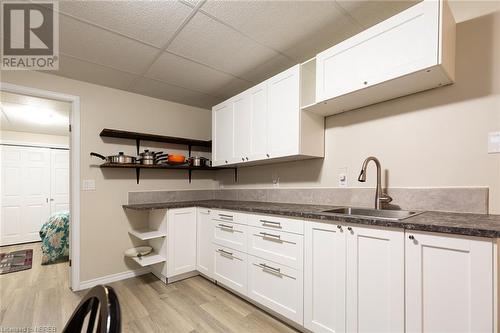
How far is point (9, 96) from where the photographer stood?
2984mm

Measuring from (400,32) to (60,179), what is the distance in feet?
21.2

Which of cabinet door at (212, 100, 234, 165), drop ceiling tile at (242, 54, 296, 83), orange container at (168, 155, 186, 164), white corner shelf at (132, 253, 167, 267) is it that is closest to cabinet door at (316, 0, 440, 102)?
drop ceiling tile at (242, 54, 296, 83)

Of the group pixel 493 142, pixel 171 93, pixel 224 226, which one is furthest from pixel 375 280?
pixel 171 93

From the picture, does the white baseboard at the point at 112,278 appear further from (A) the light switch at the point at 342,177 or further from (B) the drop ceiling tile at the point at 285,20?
(B) the drop ceiling tile at the point at 285,20

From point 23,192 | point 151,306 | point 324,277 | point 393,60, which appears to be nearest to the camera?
point 393,60

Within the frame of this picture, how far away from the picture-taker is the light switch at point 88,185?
263cm

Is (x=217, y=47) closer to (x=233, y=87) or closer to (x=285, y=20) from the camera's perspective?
(x=285, y=20)

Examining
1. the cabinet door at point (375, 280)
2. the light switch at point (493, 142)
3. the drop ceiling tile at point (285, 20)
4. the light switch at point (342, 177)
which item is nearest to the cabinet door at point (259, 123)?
the drop ceiling tile at point (285, 20)

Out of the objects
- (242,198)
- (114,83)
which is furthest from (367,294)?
(114,83)

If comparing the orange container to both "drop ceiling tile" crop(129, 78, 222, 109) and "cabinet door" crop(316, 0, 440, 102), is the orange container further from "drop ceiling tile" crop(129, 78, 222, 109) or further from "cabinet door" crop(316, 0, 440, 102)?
"cabinet door" crop(316, 0, 440, 102)

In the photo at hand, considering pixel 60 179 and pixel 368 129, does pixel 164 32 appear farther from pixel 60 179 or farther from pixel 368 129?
pixel 60 179

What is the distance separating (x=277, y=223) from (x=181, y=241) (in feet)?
4.30

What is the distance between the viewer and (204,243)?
2.68 metres

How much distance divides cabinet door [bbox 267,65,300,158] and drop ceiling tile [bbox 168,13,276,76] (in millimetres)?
278
